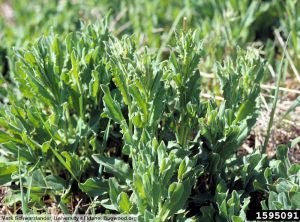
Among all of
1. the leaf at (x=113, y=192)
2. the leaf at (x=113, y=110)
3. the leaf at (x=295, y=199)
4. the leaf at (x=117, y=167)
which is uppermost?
the leaf at (x=113, y=110)

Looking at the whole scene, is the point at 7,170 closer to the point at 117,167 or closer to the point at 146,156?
the point at 117,167

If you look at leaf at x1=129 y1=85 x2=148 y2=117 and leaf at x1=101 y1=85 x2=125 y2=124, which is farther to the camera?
leaf at x1=101 y1=85 x2=125 y2=124

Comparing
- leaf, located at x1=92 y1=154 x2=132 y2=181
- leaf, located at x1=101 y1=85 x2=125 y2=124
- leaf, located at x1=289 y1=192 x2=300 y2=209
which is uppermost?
leaf, located at x1=101 y1=85 x2=125 y2=124

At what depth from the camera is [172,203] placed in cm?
212

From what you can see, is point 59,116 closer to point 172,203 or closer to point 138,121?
point 138,121

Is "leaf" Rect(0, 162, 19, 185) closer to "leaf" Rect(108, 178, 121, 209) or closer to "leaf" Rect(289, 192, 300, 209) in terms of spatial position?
"leaf" Rect(108, 178, 121, 209)

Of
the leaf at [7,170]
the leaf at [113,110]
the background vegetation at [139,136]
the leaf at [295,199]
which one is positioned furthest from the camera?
the leaf at [7,170]

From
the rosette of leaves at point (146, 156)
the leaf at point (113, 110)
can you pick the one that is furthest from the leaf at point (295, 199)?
the leaf at point (113, 110)

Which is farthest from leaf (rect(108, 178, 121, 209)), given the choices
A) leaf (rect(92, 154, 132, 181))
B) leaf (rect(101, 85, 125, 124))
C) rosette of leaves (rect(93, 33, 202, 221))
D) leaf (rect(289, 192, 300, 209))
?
leaf (rect(289, 192, 300, 209))

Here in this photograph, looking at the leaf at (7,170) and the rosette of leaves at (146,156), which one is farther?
the leaf at (7,170)

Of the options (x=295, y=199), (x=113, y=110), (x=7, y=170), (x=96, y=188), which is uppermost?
(x=113, y=110)

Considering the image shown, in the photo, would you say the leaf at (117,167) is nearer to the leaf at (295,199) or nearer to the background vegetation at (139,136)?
the background vegetation at (139,136)

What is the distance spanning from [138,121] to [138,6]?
2148 millimetres

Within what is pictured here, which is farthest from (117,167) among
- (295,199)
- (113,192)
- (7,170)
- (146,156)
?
(295,199)
